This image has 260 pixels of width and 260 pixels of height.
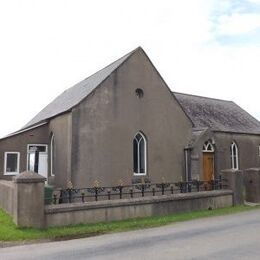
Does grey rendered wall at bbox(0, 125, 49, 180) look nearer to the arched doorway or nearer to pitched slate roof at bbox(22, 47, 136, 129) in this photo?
pitched slate roof at bbox(22, 47, 136, 129)

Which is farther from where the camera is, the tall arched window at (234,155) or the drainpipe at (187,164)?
the tall arched window at (234,155)

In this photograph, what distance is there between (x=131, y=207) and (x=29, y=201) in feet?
13.8

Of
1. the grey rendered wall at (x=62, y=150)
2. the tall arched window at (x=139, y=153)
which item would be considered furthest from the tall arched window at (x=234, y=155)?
the grey rendered wall at (x=62, y=150)

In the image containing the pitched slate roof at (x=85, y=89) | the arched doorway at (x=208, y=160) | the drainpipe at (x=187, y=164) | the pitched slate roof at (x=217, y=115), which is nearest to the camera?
the pitched slate roof at (x=85, y=89)

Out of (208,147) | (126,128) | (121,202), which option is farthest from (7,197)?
(208,147)

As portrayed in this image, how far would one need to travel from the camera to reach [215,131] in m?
27.6

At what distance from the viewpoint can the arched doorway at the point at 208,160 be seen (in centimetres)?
2532

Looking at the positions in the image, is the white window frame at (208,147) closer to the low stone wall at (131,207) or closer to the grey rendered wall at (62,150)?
the low stone wall at (131,207)

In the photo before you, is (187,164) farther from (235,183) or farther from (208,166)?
(235,183)

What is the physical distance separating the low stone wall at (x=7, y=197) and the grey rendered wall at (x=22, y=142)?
477 centimetres

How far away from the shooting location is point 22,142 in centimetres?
2330

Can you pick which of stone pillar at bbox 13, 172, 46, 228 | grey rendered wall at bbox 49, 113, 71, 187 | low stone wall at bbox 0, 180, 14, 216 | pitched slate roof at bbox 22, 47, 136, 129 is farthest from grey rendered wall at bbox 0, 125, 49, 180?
stone pillar at bbox 13, 172, 46, 228

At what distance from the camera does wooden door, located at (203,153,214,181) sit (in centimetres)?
2542

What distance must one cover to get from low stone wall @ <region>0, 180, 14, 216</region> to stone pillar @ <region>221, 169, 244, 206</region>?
407 inches
